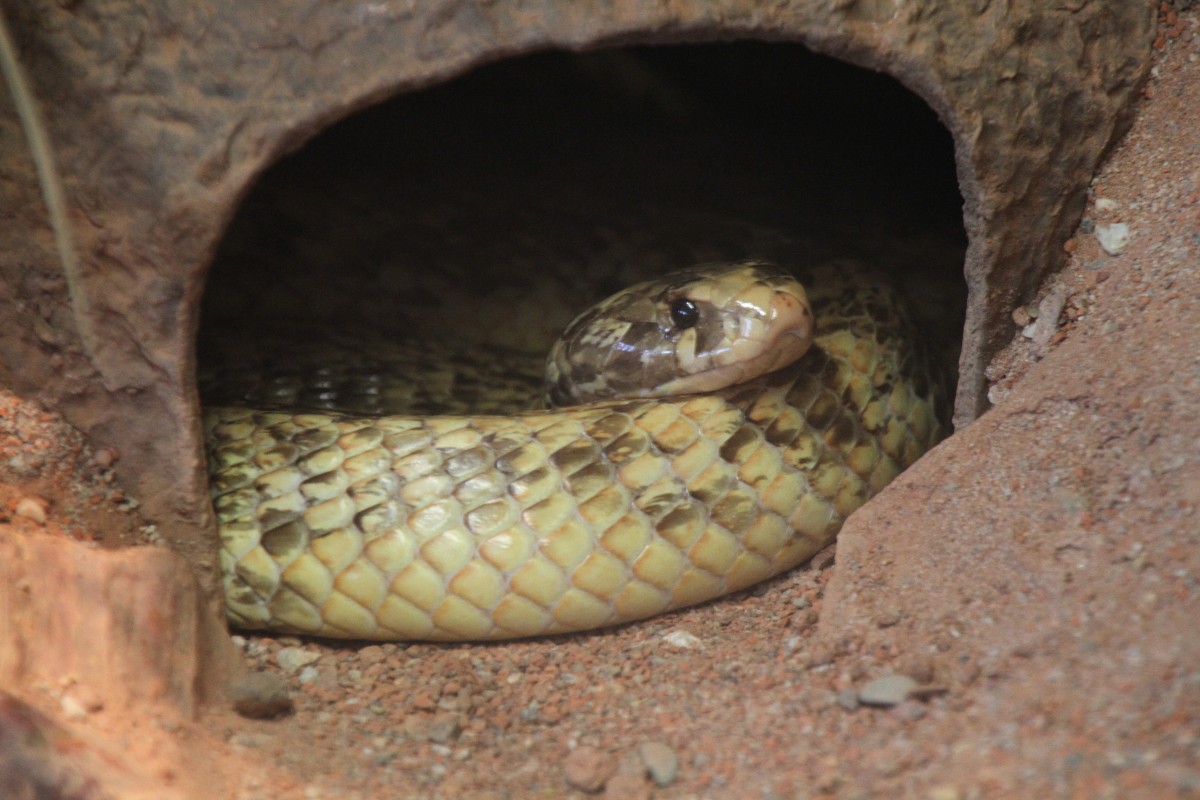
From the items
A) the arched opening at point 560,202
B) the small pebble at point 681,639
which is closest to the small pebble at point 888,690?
the small pebble at point 681,639

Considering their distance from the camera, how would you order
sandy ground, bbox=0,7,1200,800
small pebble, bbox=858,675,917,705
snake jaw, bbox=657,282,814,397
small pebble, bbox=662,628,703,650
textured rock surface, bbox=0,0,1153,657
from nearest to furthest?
1. sandy ground, bbox=0,7,1200,800
2. small pebble, bbox=858,675,917,705
3. textured rock surface, bbox=0,0,1153,657
4. small pebble, bbox=662,628,703,650
5. snake jaw, bbox=657,282,814,397

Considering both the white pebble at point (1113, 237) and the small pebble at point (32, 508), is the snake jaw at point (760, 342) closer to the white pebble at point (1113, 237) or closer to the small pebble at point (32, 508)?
the white pebble at point (1113, 237)

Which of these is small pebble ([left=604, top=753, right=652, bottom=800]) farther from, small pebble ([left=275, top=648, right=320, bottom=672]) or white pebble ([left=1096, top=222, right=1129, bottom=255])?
white pebble ([left=1096, top=222, right=1129, bottom=255])

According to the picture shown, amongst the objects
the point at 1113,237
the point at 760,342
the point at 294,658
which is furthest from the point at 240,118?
the point at 1113,237

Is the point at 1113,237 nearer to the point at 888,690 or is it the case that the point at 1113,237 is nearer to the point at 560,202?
the point at 888,690

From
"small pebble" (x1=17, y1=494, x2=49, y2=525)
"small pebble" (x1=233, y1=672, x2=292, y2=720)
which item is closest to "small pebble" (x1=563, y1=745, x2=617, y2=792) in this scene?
"small pebble" (x1=233, y1=672, x2=292, y2=720)

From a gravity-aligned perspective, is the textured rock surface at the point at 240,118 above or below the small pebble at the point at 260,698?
above
